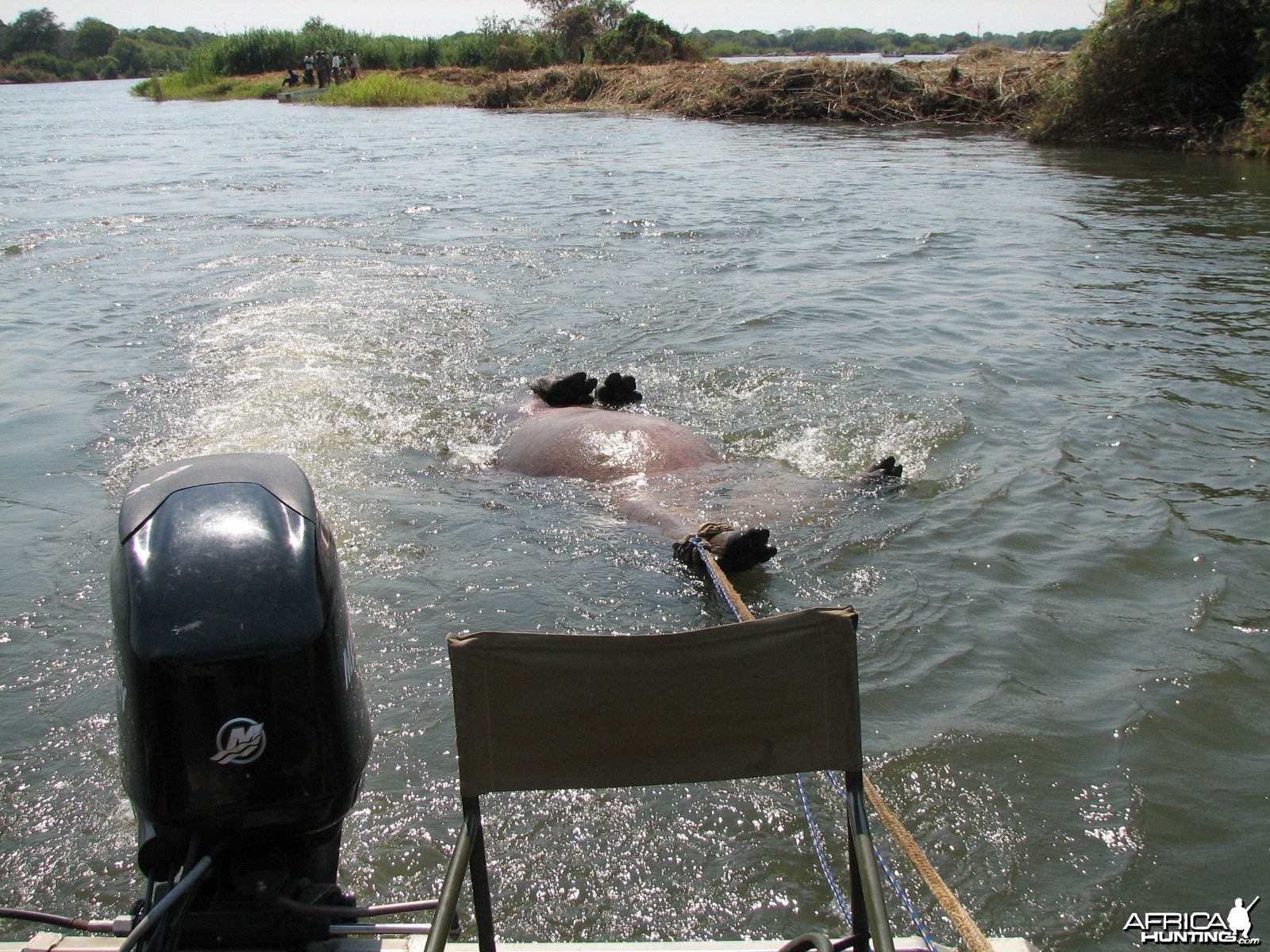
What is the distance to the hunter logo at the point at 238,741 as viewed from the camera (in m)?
2.05

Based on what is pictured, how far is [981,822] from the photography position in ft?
10.3

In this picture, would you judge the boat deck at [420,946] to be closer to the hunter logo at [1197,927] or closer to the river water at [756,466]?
the river water at [756,466]

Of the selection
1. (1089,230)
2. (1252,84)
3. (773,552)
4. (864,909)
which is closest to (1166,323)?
(1089,230)

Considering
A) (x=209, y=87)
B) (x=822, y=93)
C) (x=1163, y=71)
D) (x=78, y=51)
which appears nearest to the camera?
(x=1163, y=71)

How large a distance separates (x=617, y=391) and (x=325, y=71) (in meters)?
47.5

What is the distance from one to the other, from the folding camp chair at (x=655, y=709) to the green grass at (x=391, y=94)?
136 ft

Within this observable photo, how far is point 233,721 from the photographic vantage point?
6.75ft

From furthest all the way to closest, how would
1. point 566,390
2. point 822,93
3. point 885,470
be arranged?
point 822,93 < point 566,390 < point 885,470

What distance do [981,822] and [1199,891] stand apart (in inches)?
23.0

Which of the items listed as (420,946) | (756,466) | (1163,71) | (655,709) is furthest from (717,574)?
(1163,71)

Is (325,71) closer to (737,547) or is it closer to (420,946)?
(737,547)

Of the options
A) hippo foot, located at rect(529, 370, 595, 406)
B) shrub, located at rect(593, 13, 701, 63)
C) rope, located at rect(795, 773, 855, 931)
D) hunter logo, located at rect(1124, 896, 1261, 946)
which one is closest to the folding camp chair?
rope, located at rect(795, 773, 855, 931)

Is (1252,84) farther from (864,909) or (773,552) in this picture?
(864,909)

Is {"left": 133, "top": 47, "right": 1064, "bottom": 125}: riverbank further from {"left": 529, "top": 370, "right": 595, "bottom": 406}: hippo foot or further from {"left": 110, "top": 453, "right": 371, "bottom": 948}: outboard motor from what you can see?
{"left": 110, "top": 453, "right": 371, "bottom": 948}: outboard motor
